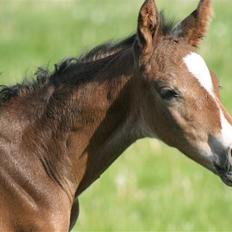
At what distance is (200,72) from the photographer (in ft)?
21.8

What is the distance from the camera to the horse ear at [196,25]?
700 centimetres

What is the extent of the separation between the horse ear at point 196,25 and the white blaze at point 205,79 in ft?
0.85

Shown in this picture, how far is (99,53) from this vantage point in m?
7.18

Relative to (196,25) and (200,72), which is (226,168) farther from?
(196,25)

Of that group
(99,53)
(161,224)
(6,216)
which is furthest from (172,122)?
(161,224)

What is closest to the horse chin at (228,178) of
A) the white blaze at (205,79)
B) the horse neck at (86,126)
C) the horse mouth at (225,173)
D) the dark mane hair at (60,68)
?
the horse mouth at (225,173)

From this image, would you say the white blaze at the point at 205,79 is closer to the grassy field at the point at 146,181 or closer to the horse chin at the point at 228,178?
the horse chin at the point at 228,178

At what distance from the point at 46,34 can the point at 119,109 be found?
16330mm

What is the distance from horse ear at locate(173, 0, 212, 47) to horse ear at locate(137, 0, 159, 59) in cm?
22

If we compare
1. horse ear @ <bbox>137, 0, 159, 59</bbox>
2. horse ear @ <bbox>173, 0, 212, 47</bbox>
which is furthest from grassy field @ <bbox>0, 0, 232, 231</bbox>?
horse ear @ <bbox>173, 0, 212, 47</bbox>

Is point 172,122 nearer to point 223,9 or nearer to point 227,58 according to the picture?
point 227,58

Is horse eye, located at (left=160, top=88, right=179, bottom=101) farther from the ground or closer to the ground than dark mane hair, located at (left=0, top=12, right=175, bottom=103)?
closer to the ground

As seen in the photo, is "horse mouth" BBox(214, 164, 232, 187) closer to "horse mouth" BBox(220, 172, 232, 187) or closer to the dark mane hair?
"horse mouth" BBox(220, 172, 232, 187)

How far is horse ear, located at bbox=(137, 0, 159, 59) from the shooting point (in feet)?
22.1
